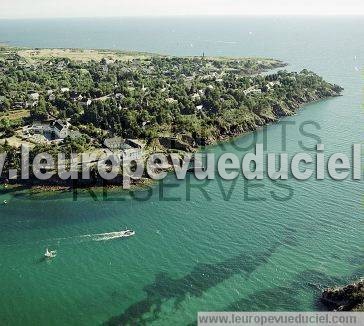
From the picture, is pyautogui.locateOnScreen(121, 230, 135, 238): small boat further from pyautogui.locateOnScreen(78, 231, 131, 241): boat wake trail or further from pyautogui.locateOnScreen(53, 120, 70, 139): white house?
pyautogui.locateOnScreen(53, 120, 70, 139): white house

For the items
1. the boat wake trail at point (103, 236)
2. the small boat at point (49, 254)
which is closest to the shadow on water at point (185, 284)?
the boat wake trail at point (103, 236)

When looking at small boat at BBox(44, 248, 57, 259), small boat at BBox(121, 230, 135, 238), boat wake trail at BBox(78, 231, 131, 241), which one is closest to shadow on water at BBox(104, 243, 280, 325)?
small boat at BBox(121, 230, 135, 238)

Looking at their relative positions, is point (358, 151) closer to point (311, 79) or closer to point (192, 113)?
point (192, 113)

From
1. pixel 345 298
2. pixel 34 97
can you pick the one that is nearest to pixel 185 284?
pixel 345 298

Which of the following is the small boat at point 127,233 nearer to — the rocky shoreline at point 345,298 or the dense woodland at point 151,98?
the rocky shoreline at point 345,298

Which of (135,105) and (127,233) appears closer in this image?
(127,233)

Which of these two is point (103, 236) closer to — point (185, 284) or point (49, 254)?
point (49, 254)

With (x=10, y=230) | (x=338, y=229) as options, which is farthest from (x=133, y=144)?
(x=338, y=229)
